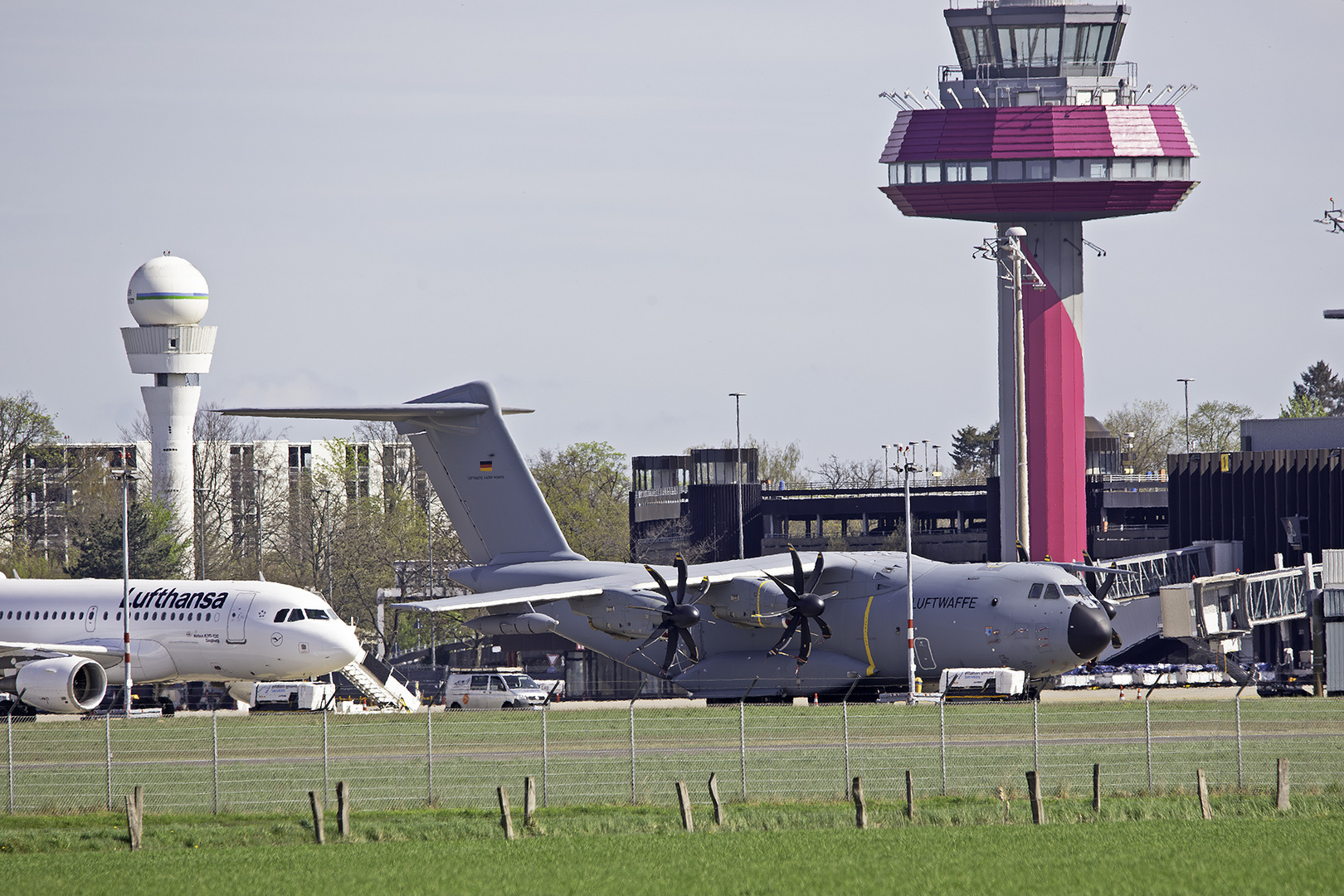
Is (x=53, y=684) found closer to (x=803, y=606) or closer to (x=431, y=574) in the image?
(x=803, y=606)

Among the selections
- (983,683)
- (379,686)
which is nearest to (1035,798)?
(983,683)

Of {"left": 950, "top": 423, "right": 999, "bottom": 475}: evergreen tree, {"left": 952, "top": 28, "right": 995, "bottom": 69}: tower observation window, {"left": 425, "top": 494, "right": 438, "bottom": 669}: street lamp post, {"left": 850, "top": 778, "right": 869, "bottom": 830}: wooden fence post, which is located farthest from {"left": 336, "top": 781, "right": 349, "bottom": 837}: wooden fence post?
{"left": 950, "top": 423, "right": 999, "bottom": 475}: evergreen tree

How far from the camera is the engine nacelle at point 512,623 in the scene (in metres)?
43.1

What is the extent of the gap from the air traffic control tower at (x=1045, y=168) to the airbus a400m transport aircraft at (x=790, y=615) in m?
37.6

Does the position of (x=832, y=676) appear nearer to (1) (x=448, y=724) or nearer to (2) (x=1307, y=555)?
(1) (x=448, y=724)

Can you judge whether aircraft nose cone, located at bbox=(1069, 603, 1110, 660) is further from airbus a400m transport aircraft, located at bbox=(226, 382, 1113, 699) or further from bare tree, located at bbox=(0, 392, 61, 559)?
bare tree, located at bbox=(0, 392, 61, 559)

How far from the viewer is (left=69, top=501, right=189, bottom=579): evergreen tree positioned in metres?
83.0

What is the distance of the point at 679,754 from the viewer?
33656 mm

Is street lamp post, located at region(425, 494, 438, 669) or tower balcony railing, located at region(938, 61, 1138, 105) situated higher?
tower balcony railing, located at region(938, 61, 1138, 105)

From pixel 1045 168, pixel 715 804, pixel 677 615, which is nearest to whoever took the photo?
pixel 715 804

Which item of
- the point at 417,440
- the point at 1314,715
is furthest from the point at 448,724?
the point at 1314,715

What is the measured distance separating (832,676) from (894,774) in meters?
11.7

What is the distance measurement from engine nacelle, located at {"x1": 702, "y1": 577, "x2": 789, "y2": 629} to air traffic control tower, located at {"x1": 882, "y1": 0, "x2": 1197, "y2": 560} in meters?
39.2

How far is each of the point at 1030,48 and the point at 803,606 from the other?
52315 millimetres
